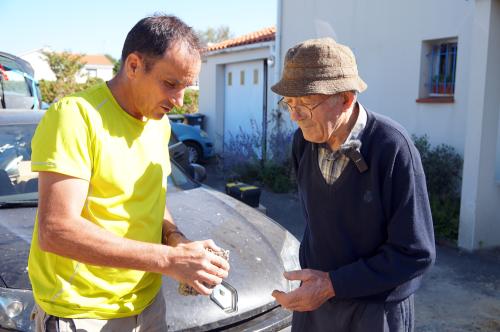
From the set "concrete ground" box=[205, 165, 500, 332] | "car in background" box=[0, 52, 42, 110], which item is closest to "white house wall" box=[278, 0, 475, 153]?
"concrete ground" box=[205, 165, 500, 332]

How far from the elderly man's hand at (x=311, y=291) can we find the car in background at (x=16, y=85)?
6344mm

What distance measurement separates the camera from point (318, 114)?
1911 millimetres

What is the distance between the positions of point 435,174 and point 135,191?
591cm

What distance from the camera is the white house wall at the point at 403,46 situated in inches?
278

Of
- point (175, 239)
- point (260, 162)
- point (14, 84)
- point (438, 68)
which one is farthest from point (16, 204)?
point (260, 162)

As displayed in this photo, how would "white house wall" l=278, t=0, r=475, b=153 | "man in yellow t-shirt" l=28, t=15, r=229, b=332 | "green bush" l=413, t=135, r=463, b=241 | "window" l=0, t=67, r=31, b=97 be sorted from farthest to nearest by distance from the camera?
"window" l=0, t=67, r=31, b=97 → "white house wall" l=278, t=0, r=475, b=153 → "green bush" l=413, t=135, r=463, b=241 → "man in yellow t-shirt" l=28, t=15, r=229, b=332

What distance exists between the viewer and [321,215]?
1998mm

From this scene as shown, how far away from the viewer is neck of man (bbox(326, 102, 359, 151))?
1945 millimetres

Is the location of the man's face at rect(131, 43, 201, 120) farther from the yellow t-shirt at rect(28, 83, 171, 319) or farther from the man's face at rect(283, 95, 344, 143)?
the man's face at rect(283, 95, 344, 143)

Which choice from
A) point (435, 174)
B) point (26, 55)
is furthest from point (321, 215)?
point (26, 55)

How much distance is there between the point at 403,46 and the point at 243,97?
570 cm

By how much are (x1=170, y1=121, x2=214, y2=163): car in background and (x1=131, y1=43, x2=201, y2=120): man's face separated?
10.4m

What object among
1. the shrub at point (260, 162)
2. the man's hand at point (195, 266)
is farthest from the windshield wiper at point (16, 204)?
the shrub at point (260, 162)

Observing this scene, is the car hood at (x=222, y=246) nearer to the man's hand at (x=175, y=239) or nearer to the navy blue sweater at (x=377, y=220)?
the man's hand at (x=175, y=239)
